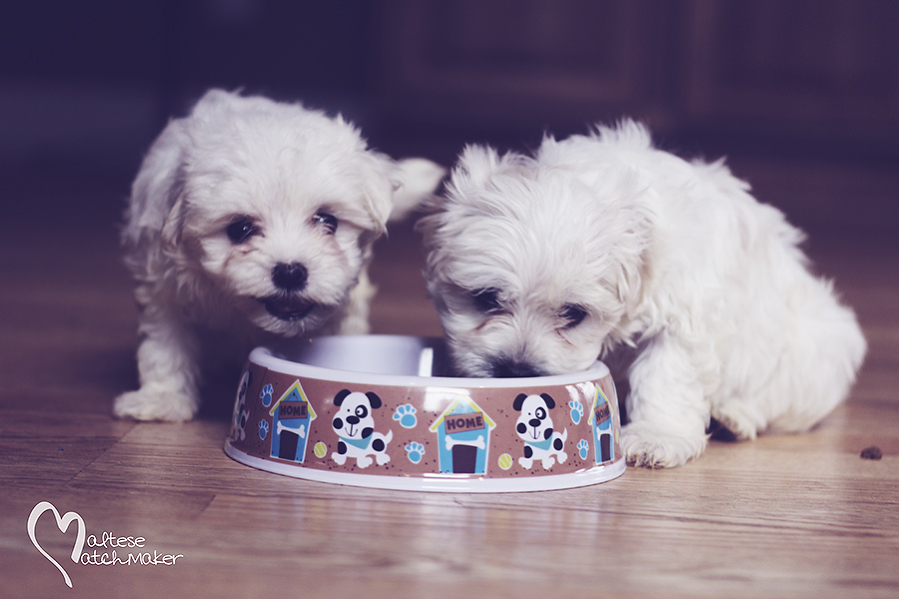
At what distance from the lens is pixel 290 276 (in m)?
2.08

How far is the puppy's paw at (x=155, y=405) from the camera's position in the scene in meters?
2.27

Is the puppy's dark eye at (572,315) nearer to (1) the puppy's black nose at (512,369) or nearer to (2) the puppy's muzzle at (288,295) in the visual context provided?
(1) the puppy's black nose at (512,369)

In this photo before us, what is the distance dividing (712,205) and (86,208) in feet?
16.6

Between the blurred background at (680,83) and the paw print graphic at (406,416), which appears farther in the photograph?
the blurred background at (680,83)

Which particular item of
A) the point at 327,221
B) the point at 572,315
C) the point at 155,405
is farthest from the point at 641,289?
the point at 155,405

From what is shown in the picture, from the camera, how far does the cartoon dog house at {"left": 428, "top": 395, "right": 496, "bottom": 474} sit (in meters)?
1.79

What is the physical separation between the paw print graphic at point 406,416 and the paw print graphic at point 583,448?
1.09 ft

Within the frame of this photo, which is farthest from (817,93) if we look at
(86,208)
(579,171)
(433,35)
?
(579,171)

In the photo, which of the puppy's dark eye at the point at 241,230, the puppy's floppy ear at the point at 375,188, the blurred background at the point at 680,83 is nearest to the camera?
the puppy's dark eye at the point at 241,230

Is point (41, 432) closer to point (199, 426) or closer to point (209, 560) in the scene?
point (199, 426)

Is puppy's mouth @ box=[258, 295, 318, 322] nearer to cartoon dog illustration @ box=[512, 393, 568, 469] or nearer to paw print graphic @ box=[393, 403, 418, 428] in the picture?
paw print graphic @ box=[393, 403, 418, 428]

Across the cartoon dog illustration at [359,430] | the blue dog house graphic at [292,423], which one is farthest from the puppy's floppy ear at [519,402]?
the blue dog house graphic at [292,423]

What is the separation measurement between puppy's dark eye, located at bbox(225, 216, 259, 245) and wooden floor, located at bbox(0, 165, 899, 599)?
43cm

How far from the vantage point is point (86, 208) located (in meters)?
6.36
